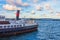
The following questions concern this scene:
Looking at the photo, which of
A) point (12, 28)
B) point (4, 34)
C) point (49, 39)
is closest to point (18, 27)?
point (12, 28)

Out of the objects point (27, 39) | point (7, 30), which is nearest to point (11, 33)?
point (7, 30)

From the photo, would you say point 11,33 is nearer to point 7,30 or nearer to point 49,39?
point 7,30

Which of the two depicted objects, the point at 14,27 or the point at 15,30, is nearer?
the point at 15,30

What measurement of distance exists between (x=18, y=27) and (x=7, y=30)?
1.81 m

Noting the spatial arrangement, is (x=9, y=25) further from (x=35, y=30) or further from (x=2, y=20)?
(x=35, y=30)

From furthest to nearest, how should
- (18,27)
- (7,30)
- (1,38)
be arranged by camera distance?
(18,27)
(7,30)
(1,38)

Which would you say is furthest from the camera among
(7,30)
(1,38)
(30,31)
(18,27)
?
(30,31)

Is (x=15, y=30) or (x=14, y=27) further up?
(x=14, y=27)

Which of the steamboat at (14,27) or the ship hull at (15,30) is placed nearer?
the ship hull at (15,30)

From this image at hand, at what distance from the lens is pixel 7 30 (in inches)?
818

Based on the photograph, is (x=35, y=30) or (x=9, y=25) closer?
(x=9, y=25)

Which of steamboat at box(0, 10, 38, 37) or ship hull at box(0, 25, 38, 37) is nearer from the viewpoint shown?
ship hull at box(0, 25, 38, 37)

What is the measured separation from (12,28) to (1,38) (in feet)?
7.45

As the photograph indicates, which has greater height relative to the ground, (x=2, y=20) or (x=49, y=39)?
(x=2, y=20)
